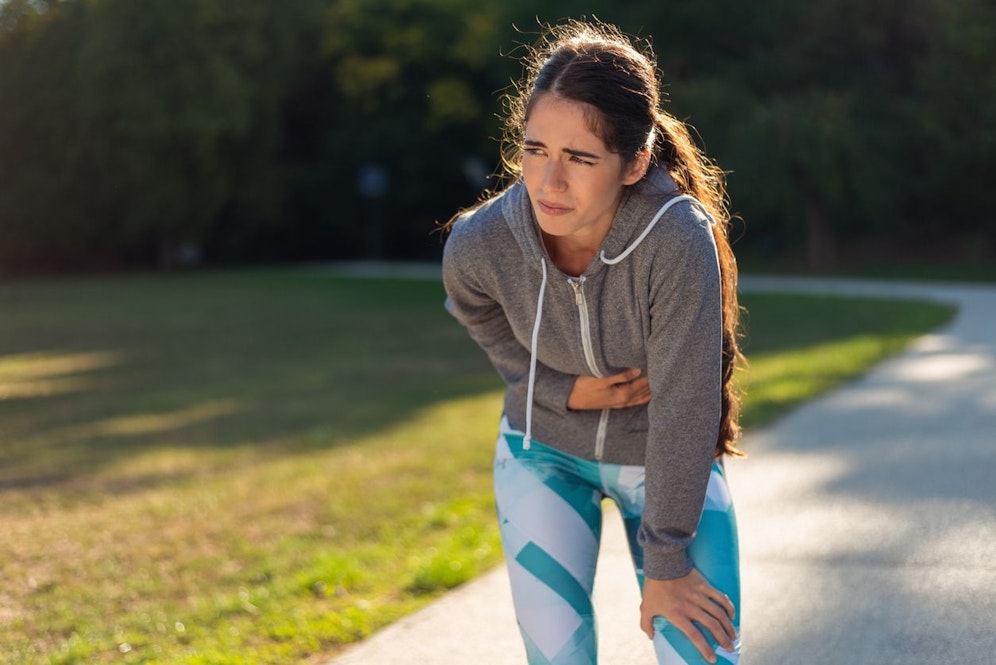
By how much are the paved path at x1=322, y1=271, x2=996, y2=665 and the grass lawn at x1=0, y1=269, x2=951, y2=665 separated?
508 mm

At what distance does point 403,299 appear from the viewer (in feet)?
64.6

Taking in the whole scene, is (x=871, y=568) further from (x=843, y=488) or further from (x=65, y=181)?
(x=65, y=181)

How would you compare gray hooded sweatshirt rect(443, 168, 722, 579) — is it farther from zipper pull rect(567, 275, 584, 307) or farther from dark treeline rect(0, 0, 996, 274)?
dark treeline rect(0, 0, 996, 274)

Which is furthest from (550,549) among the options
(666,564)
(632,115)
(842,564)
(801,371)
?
(801,371)

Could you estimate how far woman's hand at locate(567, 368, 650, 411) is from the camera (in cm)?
248

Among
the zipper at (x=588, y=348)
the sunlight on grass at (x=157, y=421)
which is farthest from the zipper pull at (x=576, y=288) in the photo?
the sunlight on grass at (x=157, y=421)

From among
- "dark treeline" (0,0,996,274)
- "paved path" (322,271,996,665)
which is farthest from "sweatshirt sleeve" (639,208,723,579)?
"dark treeline" (0,0,996,274)

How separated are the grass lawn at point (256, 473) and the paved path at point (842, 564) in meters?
0.51

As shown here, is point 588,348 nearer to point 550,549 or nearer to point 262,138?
point 550,549

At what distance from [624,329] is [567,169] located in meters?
0.37

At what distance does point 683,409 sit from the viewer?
7.18 feet

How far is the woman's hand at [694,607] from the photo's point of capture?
2.16m

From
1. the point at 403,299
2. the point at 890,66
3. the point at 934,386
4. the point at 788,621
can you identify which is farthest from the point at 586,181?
the point at 890,66

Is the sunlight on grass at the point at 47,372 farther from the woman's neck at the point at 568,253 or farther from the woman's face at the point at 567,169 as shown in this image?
the woman's face at the point at 567,169
